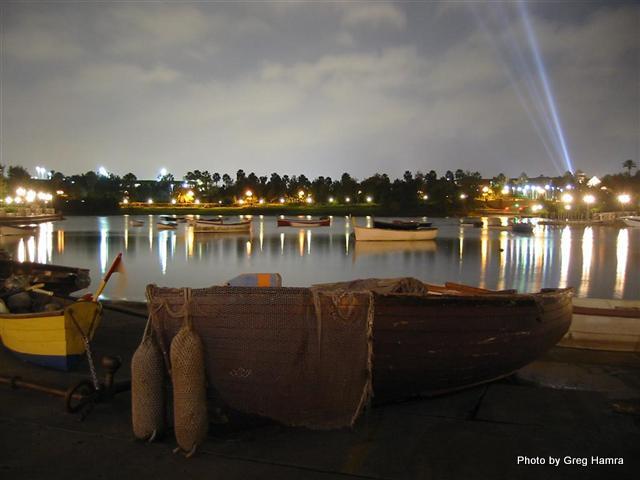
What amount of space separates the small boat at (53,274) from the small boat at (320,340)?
1121cm

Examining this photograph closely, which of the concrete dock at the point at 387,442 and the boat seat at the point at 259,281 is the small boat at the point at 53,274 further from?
the boat seat at the point at 259,281

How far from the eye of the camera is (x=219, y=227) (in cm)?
7438

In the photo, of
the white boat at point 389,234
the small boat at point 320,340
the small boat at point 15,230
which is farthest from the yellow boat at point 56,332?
the small boat at point 15,230

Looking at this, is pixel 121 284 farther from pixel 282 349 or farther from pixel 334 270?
pixel 282 349

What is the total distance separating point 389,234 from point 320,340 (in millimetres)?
51546

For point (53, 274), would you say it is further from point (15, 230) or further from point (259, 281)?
point (15, 230)

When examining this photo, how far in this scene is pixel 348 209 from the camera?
589 feet

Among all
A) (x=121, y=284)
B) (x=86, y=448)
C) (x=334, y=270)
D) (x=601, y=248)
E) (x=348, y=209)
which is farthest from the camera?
(x=348, y=209)

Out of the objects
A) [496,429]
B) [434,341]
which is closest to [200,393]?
[434,341]

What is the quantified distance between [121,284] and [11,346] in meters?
16.8

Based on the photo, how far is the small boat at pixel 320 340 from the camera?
203 inches

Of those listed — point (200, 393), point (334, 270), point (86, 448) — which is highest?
point (200, 393)

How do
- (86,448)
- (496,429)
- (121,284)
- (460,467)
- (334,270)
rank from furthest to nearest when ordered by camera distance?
1. (334,270)
2. (121,284)
3. (496,429)
4. (86,448)
5. (460,467)

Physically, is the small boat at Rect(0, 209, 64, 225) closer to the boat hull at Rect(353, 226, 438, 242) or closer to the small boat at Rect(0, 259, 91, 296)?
the boat hull at Rect(353, 226, 438, 242)
